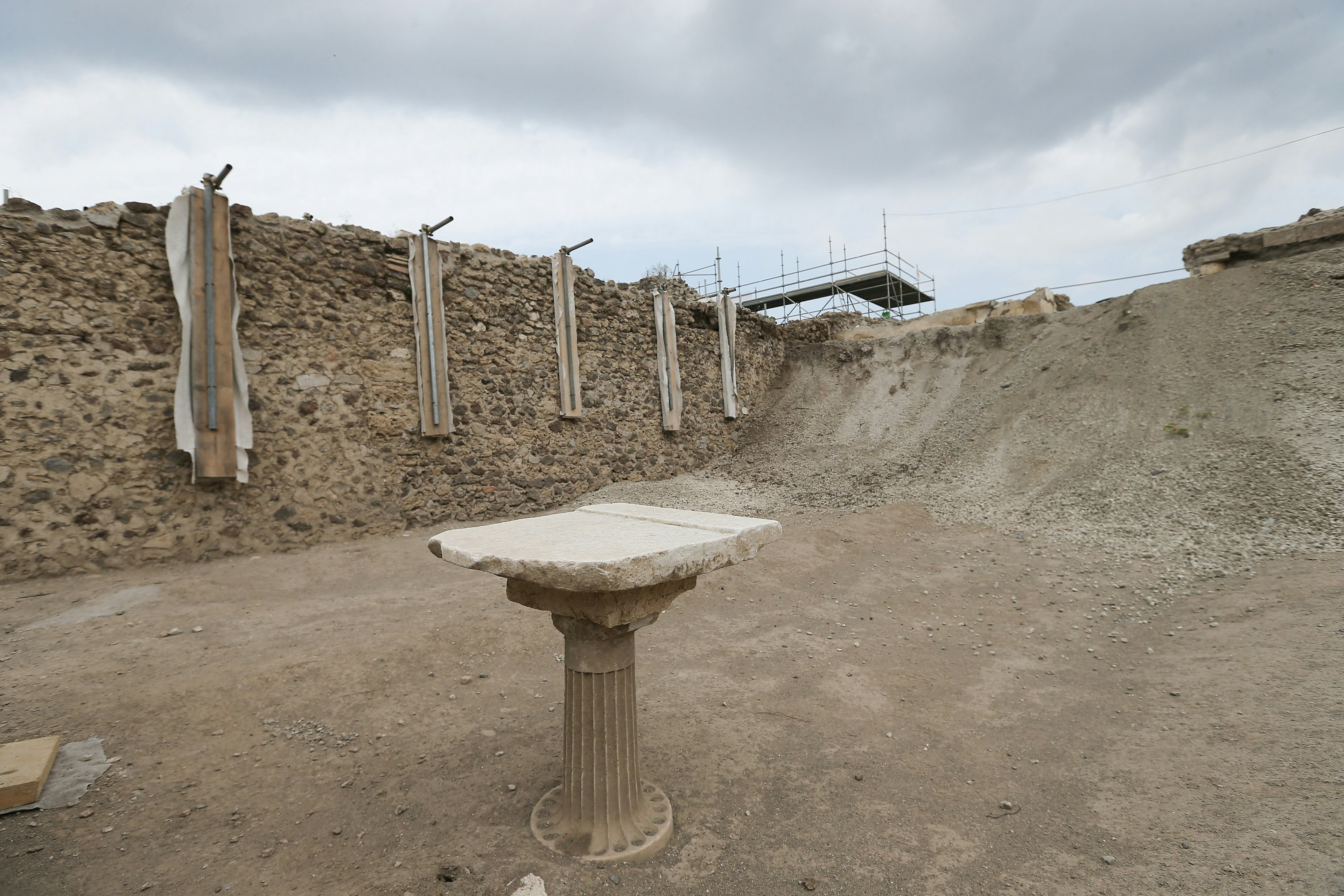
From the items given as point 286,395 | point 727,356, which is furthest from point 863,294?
point 286,395

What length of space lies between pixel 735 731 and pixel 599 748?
1326mm

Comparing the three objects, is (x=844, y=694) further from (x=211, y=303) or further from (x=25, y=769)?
(x=211, y=303)

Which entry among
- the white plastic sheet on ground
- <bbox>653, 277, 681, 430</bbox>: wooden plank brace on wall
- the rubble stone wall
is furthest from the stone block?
<bbox>653, 277, 681, 430</bbox>: wooden plank brace on wall

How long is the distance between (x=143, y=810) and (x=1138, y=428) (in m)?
10.2

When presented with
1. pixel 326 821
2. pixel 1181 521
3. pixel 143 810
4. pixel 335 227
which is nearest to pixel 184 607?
pixel 143 810

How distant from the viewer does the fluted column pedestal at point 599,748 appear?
256 cm

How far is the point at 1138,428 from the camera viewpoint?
789cm

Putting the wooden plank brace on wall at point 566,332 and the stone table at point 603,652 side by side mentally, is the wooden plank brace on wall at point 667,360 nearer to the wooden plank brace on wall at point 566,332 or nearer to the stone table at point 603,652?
the wooden plank brace on wall at point 566,332

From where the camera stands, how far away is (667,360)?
11.0 m

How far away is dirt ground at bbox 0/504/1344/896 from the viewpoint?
2406 mm

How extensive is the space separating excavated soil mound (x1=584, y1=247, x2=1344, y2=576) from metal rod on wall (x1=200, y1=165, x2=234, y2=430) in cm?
496

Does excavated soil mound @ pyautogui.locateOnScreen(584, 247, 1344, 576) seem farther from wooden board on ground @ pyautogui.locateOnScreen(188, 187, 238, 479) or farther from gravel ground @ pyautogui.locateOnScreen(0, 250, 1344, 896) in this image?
wooden board on ground @ pyautogui.locateOnScreen(188, 187, 238, 479)

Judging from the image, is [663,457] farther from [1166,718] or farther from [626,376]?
[1166,718]

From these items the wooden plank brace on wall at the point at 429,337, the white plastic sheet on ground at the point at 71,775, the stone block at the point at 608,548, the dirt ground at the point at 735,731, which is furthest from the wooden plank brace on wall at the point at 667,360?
the white plastic sheet on ground at the point at 71,775
